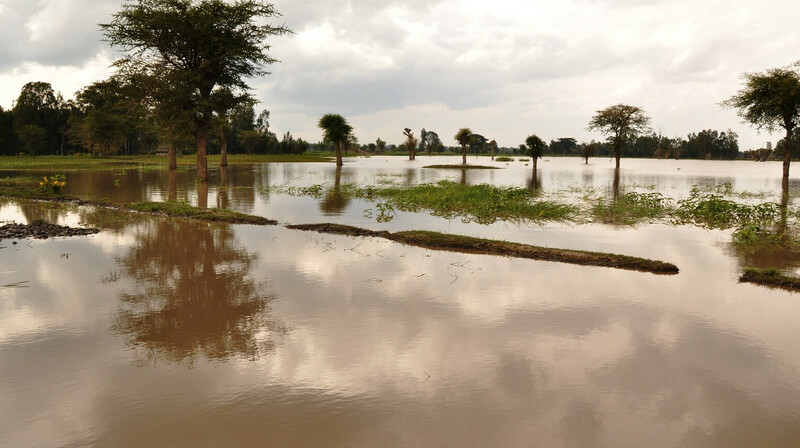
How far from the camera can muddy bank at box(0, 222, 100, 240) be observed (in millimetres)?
14938

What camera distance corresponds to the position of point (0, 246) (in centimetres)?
1366

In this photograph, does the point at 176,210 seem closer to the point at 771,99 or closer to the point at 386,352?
the point at 386,352

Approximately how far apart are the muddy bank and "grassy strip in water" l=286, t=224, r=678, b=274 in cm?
776

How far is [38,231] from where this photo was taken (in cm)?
1552

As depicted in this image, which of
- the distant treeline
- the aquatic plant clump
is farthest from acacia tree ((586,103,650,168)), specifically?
the aquatic plant clump

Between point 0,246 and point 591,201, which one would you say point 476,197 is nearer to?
point 591,201

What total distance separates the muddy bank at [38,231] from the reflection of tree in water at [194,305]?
3.36 m

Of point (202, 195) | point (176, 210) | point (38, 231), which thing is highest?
point (202, 195)

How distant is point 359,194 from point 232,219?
1113 cm

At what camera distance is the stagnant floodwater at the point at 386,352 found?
197 inches

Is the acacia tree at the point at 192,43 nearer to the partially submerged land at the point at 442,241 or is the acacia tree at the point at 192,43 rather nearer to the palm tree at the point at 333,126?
the partially submerged land at the point at 442,241

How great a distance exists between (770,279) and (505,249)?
6366mm

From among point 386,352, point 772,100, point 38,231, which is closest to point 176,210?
point 38,231

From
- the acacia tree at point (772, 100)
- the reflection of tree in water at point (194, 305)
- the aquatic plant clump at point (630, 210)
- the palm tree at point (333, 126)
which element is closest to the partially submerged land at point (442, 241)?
the reflection of tree in water at point (194, 305)
